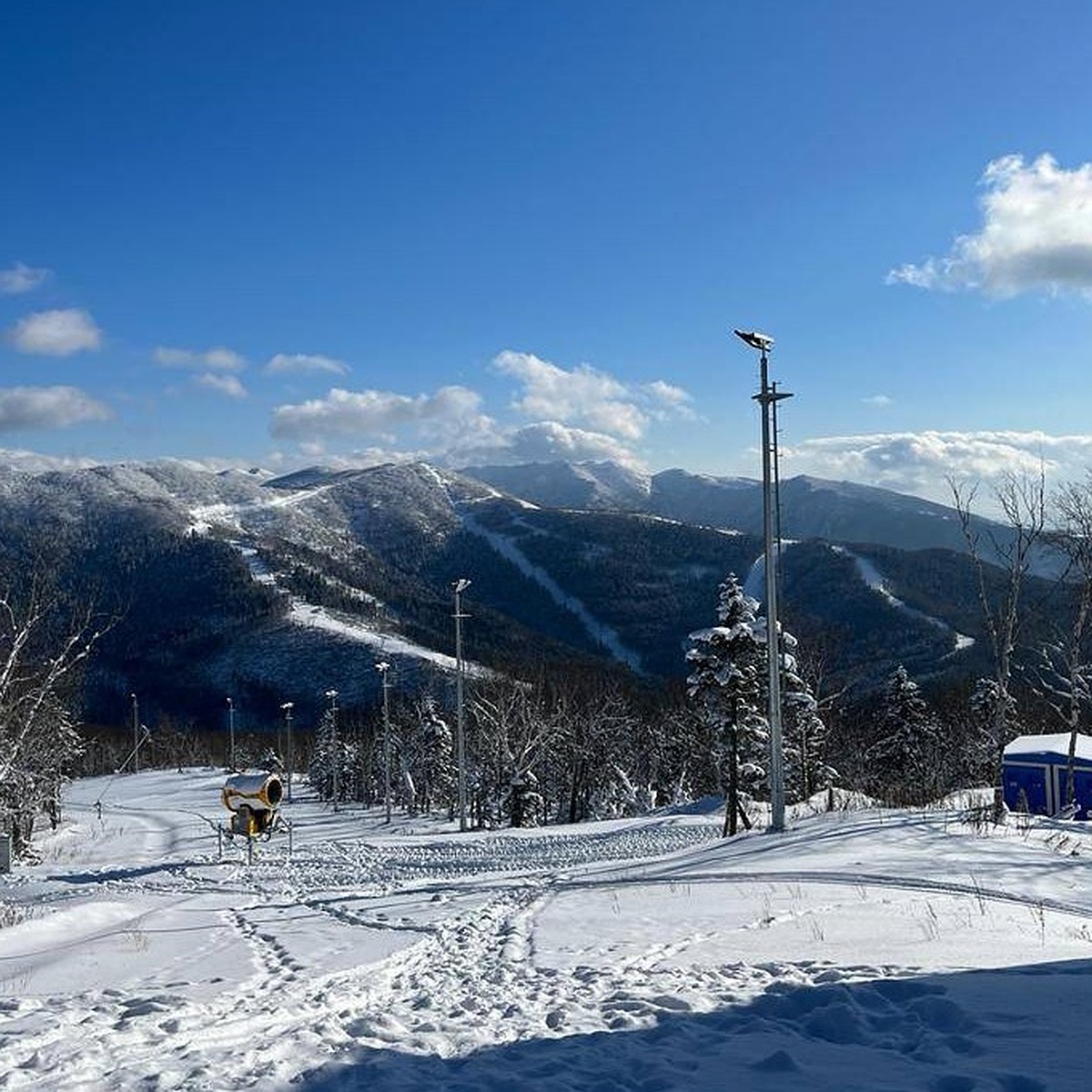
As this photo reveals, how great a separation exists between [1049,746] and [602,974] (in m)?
25.2

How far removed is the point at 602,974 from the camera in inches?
299

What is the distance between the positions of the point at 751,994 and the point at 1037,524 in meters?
16.2

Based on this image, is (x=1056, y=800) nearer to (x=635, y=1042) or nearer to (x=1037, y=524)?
(x=1037, y=524)

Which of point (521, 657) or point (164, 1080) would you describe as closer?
point (164, 1080)

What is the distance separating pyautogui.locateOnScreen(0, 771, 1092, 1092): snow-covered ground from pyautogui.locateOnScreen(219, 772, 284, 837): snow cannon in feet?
13.4

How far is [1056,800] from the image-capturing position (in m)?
27.8

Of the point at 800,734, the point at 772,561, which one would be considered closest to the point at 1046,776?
the point at 800,734

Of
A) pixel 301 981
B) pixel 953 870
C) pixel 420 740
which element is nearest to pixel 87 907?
pixel 301 981

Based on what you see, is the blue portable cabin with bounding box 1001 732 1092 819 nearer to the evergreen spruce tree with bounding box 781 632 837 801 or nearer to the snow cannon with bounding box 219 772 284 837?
the evergreen spruce tree with bounding box 781 632 837 801

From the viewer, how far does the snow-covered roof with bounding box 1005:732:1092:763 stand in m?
28.1

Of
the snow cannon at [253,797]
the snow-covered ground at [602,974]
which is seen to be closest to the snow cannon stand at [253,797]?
the snow cannon at [253,797]

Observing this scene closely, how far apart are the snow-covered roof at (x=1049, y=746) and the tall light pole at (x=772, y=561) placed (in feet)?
50.5

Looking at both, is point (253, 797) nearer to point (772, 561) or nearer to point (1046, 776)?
point (772, 561)

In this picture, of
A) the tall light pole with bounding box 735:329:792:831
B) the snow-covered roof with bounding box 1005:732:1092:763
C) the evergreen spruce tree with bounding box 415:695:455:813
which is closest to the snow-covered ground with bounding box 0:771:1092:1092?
the tall light pole with bounding box 735:329:792:831
